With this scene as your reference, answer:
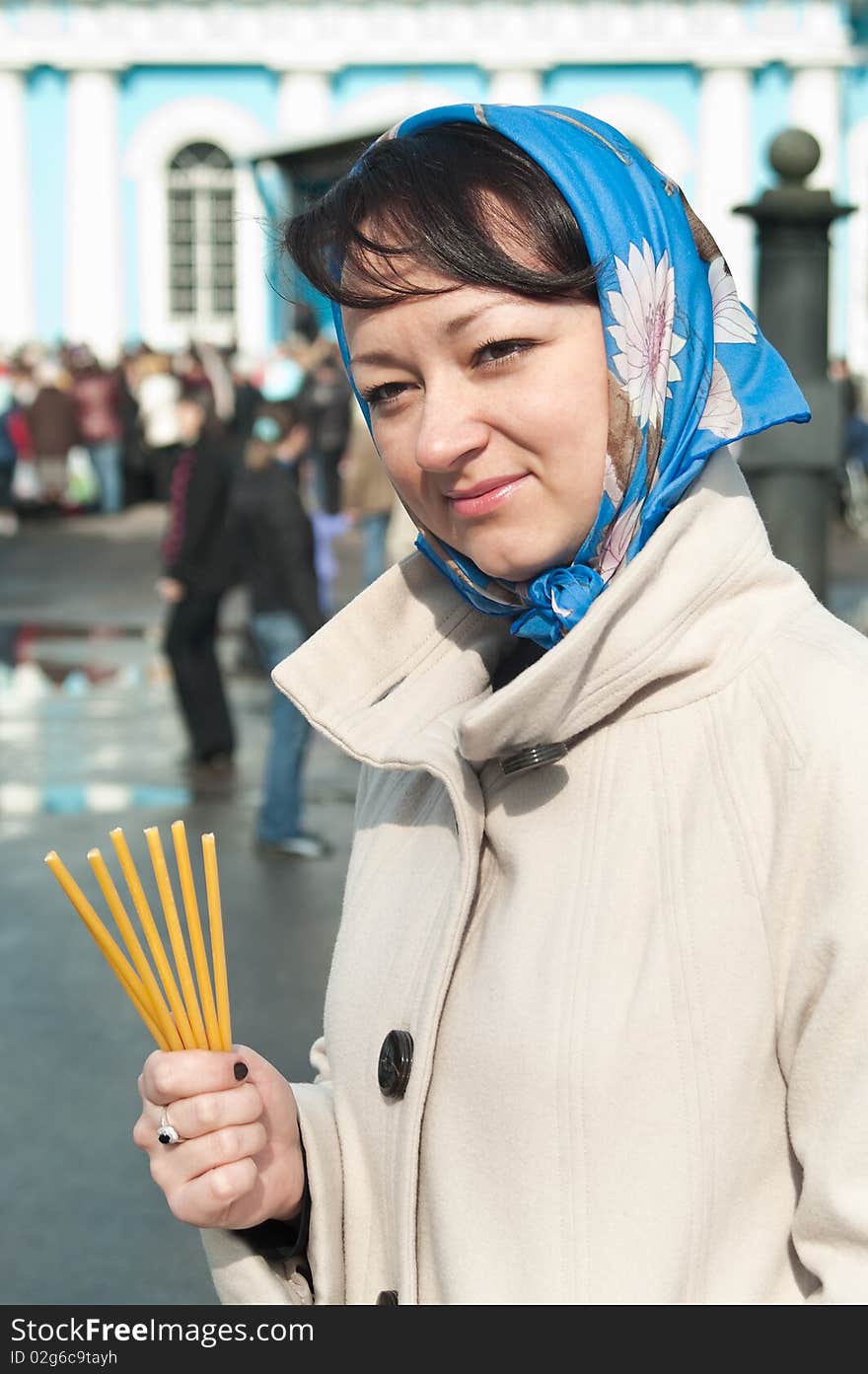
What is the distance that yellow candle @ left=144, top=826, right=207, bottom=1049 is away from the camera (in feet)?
5.52

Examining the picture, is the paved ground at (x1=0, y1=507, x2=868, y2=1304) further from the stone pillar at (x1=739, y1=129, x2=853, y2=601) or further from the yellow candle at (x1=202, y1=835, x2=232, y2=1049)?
the yellow candle at (x1=202, y1=835, x2=232, y2=1049)

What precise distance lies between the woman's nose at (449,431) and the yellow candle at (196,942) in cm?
39

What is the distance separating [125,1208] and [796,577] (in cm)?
343

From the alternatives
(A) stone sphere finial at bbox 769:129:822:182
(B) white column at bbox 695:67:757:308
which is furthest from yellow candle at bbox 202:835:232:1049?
(B) white column at bbox 695:67:757:308

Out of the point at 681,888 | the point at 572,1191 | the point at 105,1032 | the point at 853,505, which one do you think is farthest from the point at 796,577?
the point at 853,505

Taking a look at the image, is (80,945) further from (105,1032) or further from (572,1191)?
(572,1191)

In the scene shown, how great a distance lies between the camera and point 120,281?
28.5m

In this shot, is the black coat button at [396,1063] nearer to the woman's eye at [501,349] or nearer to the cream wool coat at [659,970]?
the cream wool coat at [659,970]

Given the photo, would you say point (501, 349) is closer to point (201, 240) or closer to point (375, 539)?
point (375, 539)

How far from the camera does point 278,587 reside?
855 centimetres

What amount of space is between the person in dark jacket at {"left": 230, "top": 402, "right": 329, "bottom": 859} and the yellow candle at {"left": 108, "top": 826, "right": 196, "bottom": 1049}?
6327 millimetres

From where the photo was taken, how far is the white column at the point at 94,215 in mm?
27891

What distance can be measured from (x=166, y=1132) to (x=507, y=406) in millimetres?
705

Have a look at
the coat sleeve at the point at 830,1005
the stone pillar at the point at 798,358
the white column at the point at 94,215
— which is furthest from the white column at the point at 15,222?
the coat sleeve at the point at 830,1005
